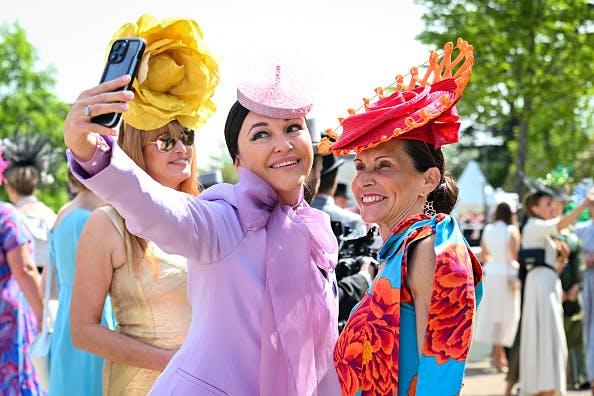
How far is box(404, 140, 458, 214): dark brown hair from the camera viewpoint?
108 inches

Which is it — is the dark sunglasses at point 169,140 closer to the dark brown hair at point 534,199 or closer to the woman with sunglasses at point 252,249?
the woman with sunglasses at point 252,249

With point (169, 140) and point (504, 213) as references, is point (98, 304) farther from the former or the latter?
point (504, 213)

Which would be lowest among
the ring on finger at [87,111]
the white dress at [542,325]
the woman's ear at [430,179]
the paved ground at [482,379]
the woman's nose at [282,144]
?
the paved ground at [482,379]

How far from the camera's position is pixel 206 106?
324 centimetres

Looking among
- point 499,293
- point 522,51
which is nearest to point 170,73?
point 499,293

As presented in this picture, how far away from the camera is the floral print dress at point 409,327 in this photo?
7.77ft

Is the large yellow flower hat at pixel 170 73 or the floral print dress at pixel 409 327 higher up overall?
the large yellow flower hat at pixel 170 73

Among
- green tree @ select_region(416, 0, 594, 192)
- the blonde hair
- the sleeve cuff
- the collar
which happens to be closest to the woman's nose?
the collar

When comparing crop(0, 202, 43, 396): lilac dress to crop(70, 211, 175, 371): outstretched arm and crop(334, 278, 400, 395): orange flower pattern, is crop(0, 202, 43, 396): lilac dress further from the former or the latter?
crop(334, 278, 400, 395): orange flower pattern

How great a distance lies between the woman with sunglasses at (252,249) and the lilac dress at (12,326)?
332 centimetres

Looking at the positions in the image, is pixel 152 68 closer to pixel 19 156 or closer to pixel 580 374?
pixel 19 156

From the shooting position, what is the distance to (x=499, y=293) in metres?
11.0

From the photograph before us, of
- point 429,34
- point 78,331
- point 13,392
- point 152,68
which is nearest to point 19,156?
point 13,392

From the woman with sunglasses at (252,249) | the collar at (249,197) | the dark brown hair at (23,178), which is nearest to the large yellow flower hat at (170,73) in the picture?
the woman with sunglasses at (252,249)
